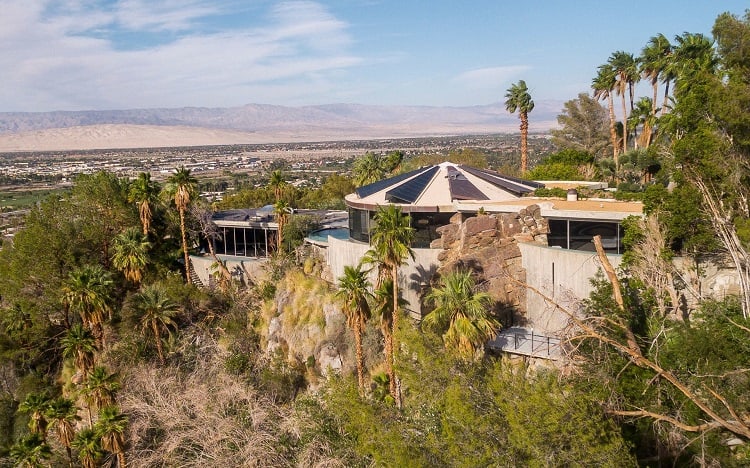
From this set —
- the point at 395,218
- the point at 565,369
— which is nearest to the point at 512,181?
the point at 395,218

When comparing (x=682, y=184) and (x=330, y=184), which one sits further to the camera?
(x=330, y=184)

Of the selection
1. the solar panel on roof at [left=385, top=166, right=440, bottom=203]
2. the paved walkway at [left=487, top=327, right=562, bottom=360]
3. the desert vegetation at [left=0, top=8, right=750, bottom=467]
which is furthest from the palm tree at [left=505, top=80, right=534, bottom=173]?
the paved walkway at [left=487, top=327, right=562, bottom=360]

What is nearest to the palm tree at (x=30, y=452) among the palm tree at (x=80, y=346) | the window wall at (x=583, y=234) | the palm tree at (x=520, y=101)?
the palm tree at (x=80, y=346)

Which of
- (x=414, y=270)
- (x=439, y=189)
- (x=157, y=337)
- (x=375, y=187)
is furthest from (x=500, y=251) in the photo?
(x=157, y=337)

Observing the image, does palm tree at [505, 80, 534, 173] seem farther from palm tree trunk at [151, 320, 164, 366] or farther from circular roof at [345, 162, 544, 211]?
palm tree trunk at [151, 320, 164, 366]

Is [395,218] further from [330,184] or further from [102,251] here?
[330,184]

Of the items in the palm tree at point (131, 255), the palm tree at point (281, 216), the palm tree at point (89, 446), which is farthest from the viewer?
the palm tree at point (281, 216)

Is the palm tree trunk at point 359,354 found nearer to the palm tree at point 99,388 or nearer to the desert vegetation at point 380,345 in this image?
the desert vegetation at point 380,345
